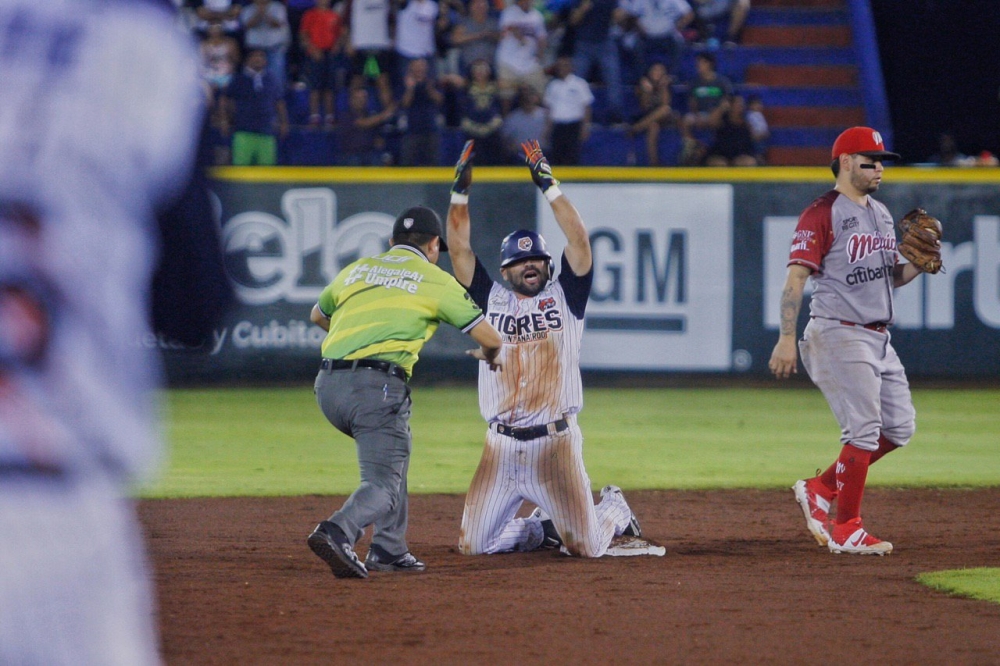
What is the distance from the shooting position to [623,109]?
2020 cm

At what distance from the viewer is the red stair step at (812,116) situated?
21.8 meters

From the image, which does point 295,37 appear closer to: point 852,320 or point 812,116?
point 812,116

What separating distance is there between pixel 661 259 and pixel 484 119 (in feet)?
11.5

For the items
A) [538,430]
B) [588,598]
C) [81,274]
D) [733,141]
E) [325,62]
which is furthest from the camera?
[325,62]

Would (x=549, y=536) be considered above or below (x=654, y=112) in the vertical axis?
below

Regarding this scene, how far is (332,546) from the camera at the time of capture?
6855mm

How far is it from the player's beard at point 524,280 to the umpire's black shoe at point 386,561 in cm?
165

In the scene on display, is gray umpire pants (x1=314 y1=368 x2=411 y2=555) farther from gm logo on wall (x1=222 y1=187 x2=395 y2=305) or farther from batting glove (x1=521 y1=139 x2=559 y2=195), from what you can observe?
gm logo on wall (x1=222 y1=187 x2=395 y2=305)

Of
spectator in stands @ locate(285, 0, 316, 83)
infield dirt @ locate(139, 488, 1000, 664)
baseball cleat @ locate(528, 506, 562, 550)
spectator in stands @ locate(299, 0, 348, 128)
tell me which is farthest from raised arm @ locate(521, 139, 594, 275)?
spectator in stands @ locate(285, 0, 316, 83)

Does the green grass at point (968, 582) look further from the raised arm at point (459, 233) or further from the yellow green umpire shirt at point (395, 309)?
the raised arm at point (459, 233)

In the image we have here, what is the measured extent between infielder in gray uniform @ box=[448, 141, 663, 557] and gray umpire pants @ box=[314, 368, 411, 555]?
716 mm

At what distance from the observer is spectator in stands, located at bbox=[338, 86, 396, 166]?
62.0 ft

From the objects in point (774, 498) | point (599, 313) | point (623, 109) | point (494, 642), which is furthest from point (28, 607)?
point (623, 109)

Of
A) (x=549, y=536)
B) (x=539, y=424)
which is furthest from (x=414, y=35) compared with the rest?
(x=539, y=424)
